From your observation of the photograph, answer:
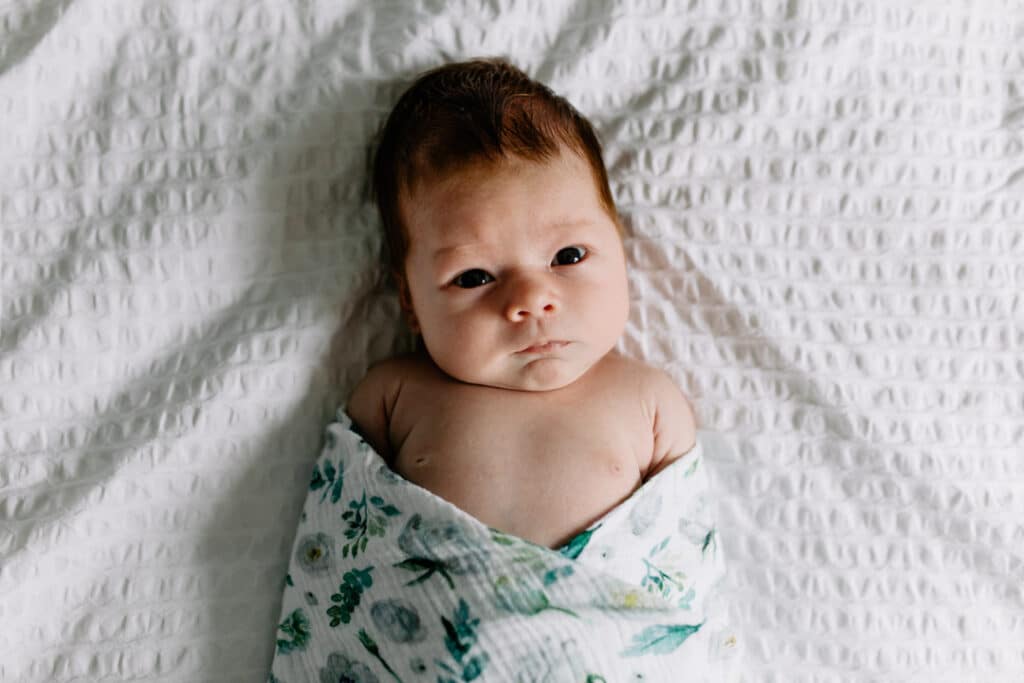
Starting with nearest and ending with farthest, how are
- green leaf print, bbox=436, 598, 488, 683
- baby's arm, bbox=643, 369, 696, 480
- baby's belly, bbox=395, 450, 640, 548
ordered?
green leaf print, bbox=436, 598, 488, 683, baby's belly, bbox=395, 450, 640, 548, baby's arm, bbox=643, 369, 696, 480

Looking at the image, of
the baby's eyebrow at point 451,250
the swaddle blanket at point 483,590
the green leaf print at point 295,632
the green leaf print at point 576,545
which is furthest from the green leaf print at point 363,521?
the baby's eyebrow at point 451,250

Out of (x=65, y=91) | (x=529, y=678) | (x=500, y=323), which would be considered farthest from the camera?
(x=65, y=91)

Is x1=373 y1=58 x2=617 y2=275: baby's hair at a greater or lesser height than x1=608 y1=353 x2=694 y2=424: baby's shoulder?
greater

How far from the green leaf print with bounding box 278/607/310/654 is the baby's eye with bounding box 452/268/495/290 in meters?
0.46

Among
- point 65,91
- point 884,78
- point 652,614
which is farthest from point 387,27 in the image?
point 652,614

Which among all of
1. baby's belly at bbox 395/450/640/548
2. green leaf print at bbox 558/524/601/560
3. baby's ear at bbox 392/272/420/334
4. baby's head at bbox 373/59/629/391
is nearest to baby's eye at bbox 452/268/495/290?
baby's head at bbox 373/59/629/391

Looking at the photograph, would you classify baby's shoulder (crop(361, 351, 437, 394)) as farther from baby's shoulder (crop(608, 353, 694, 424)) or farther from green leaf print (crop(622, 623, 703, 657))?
green leaf print (crop(622, 623, 703, 657))

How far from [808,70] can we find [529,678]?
2.89 ft

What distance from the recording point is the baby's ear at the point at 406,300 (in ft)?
4.46

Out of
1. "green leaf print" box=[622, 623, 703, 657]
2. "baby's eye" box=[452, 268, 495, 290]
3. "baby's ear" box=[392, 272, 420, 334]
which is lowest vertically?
"green leaf print" box=[622, 623, 703, 657]

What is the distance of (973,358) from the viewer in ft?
4.50

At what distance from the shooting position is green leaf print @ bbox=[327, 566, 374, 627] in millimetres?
1231

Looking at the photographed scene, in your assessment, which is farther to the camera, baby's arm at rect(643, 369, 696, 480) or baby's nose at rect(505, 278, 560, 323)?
baby's arm at rect(643, 369, 696, 480)

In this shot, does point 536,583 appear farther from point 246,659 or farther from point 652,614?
point 246,659
